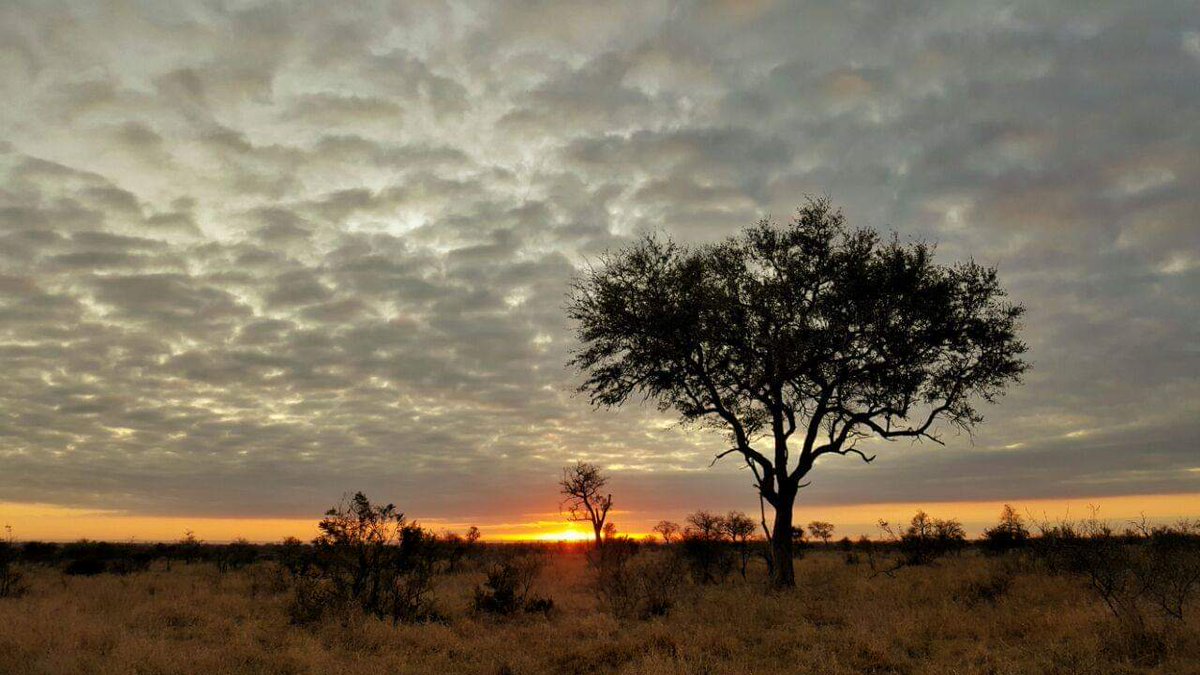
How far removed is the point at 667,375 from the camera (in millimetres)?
25422

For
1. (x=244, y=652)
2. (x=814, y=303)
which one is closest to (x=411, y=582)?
(x=244, y=652)

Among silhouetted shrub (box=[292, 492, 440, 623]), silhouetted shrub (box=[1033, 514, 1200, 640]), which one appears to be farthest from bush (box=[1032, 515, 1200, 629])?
silhouetted shrub (box=[292, 492, 440, 623])

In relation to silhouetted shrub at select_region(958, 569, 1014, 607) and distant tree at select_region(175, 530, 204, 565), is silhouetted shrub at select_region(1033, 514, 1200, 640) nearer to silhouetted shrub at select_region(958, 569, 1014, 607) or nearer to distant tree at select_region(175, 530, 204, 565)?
silhouetted shrub at select_region(958, 569, 1014, 607)

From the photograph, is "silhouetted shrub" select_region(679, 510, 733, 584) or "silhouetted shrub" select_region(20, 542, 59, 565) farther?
"silhouetted shrub" select_region(20, 542, 59, 565)

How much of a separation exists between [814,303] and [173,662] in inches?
779

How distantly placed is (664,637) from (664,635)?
0.44 ft

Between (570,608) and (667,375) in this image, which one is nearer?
(570,608)

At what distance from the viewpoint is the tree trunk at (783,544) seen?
23.8 m

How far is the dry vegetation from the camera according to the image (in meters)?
13.1

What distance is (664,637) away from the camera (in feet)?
50.8

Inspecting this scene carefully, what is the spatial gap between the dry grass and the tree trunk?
102 cm

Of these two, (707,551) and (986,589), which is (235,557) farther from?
(986,589)

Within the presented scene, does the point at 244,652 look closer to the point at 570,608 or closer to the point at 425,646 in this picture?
the point at 425,646

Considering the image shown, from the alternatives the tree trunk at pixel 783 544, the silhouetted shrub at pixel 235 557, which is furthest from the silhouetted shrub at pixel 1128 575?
the silhouetted shrub at pixel 235 557
